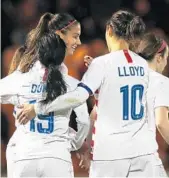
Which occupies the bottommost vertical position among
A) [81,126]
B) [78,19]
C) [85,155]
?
[85,155]

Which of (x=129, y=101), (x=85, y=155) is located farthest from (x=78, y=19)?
(x=129, y=101)

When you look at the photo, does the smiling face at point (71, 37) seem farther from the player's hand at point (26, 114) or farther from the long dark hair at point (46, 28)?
the player's hand at point (26, 114)

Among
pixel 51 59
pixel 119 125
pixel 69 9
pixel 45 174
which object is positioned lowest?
pixel 45 174

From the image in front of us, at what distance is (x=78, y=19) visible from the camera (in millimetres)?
8227

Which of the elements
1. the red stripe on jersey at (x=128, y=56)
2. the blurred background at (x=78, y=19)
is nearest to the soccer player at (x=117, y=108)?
the red stripe on jersey at (x=128, y=56)

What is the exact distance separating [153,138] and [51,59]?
732 mm

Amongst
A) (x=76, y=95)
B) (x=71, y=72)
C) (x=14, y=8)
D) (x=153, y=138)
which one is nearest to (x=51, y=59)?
(x=76, y=95)

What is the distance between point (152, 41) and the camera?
400 centimetres

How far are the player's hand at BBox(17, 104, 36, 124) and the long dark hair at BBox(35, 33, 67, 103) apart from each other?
86 millimetres

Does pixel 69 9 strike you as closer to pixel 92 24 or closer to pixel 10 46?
pixel 92 24

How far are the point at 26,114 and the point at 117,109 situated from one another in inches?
19.7

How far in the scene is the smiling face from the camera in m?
3.69

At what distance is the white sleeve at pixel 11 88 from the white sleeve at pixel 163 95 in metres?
0.83

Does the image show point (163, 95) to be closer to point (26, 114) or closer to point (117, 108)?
point (117, 108)
